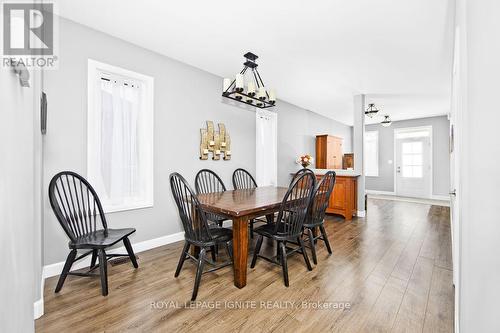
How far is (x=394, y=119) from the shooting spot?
710cm

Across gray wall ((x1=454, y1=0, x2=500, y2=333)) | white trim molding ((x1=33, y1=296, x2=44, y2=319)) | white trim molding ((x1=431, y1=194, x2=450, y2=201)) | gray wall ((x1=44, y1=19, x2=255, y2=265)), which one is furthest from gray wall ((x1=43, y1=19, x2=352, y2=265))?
white trim molding ((x1=431, y1=194, x2=450, y2=201))

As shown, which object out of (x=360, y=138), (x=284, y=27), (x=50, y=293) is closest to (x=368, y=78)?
(x=360, y=138)

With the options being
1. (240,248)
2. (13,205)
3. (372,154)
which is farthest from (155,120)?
(372,154)

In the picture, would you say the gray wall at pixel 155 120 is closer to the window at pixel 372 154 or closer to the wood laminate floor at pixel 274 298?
the wood laminate floor at pixel 274 298

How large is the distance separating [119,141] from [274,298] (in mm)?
2414

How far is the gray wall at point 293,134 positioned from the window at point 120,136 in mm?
2970

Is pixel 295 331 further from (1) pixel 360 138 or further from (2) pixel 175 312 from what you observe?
(1) pixel 360 138

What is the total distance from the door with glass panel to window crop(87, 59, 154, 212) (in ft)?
25.7

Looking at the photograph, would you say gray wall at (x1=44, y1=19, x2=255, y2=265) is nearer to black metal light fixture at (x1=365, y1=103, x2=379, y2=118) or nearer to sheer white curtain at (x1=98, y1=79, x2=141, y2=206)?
sheer white curtain at (x1=98, y1=79, x2=141, y2=206)

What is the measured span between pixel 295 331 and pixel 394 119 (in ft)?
25.2

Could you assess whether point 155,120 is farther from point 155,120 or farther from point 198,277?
point 198,277

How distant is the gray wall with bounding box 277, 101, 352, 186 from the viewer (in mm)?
5055

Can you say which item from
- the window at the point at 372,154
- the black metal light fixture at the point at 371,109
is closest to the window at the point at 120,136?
the black metal light fixture at the point at 371,109

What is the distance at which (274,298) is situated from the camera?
5.81ft
